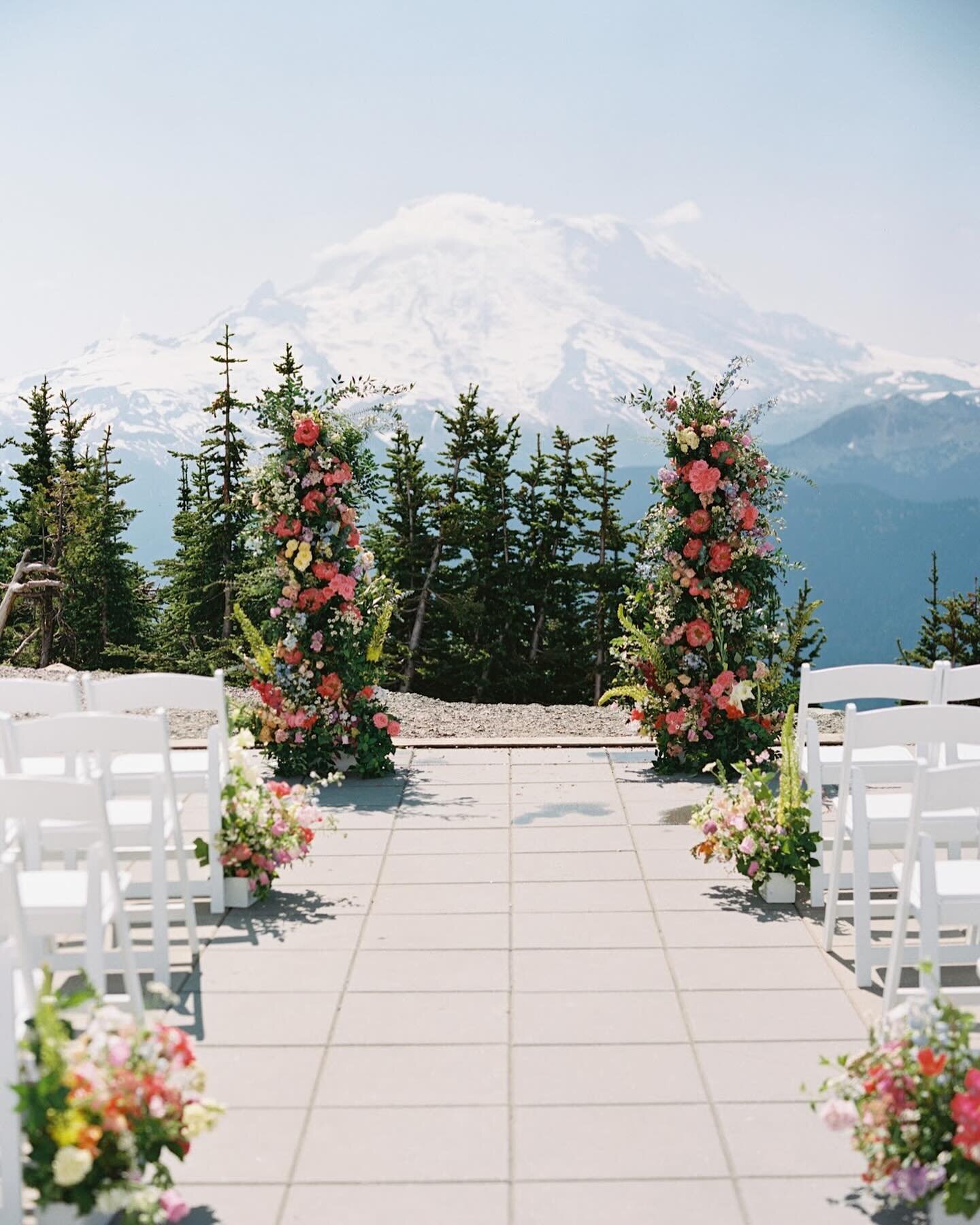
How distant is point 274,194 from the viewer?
3115 inches

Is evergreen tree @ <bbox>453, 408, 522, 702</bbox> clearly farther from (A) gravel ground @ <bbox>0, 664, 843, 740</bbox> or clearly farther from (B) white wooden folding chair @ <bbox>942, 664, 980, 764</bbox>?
(B) white wooden folding chair @ <bbox>942, 664, 980, 764</bbox>

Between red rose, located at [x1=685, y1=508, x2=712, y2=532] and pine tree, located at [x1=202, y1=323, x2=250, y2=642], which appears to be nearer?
red rose, located at [x1=685, y1=508, x2=712, y2=532]

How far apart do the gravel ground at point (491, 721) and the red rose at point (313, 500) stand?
5.75 feet

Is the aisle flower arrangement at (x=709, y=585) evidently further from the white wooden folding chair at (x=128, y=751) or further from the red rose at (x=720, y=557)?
the white wooden folding chair at (x=128, y=751)

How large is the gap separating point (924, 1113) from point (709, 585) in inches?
202

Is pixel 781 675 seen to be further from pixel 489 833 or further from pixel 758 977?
pixel 758 977

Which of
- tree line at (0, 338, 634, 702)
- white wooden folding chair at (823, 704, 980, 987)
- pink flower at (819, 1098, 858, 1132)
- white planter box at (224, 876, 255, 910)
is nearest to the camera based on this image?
pink flower at (819, 1098, 858, 1132)

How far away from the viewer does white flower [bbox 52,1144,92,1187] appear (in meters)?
2.74

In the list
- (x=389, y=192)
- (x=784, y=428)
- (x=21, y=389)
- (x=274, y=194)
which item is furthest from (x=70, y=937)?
(x=784, y=428)

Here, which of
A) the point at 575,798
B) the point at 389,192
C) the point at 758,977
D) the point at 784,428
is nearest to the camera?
the point at 758,977

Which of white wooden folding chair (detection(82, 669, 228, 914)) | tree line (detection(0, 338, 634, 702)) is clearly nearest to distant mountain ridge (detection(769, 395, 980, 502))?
tree line (detection(0, 338, 634, 702))

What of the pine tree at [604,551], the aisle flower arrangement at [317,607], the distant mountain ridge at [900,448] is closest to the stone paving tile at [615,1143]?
the aisle flower arrangement at [317,607]

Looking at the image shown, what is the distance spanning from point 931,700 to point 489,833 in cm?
206

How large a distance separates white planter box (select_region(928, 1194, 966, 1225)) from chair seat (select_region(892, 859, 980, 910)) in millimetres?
885
